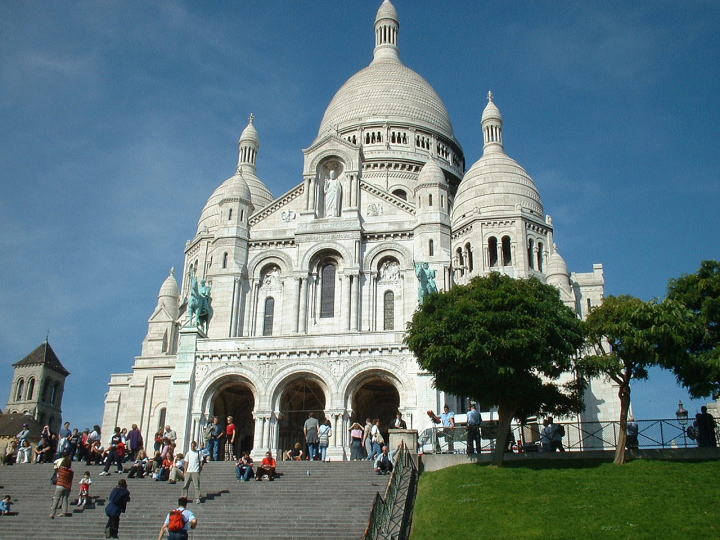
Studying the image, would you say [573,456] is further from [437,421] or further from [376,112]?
[376,112]

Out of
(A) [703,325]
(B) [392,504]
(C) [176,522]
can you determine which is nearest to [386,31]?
(A) [703,325]

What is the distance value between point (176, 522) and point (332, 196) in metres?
33.2

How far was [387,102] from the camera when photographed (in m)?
73.4

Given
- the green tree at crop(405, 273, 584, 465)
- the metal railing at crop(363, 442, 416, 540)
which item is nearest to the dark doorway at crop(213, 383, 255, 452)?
the green tree at crop(405, 273, 584, 465)

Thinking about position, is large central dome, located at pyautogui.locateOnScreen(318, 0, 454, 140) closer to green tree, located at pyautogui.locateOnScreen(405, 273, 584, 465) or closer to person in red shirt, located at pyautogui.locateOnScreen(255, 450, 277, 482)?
green tree, located at pyautogui.locateOnScreen(405, 273, 584, 465)

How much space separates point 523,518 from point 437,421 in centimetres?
1099

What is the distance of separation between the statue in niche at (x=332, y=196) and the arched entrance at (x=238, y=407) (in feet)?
39.1

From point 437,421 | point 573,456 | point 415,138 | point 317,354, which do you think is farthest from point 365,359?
point 415,138

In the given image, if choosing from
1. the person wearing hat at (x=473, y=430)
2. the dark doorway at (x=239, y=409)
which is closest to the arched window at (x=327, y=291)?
the dark doorway at (x=239, y=409)

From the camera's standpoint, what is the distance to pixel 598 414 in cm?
5184

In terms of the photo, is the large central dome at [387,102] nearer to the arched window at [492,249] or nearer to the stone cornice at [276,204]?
the arched window at [492,249]

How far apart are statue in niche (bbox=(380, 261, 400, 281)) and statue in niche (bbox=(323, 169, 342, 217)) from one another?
437cm

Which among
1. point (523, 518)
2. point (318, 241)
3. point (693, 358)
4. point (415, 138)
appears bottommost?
point (523, 518)

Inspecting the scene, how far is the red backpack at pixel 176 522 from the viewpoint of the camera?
1839cm
